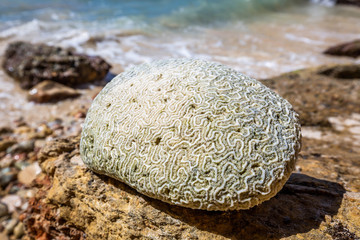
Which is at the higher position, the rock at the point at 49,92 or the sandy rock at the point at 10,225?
the rock at the point at 49,92

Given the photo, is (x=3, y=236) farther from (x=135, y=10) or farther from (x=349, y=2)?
(x=349, y=2)

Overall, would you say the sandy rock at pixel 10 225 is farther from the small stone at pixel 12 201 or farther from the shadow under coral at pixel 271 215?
the shadow under coral at pixel 271 215

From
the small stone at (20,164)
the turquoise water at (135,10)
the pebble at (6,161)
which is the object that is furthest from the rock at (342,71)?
the turquoise water at (135,10)

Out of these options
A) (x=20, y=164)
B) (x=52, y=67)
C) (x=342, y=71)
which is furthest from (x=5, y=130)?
(x=342, y=71)

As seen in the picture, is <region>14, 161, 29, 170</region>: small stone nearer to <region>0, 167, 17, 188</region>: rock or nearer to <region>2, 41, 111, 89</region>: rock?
<region>0, 167, 17, 188</region>: rock

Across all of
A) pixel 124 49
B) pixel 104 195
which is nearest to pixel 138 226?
pixel 104 195
